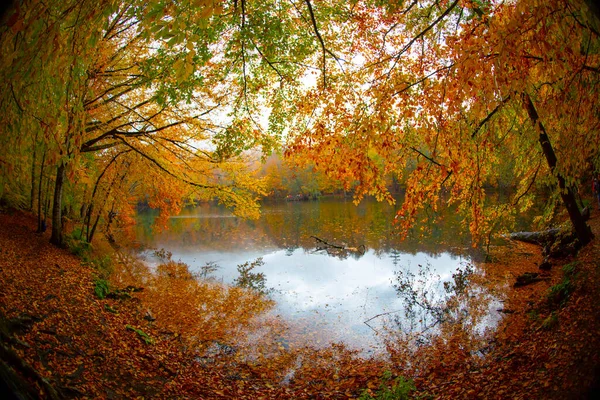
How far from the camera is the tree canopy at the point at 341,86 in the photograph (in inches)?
116

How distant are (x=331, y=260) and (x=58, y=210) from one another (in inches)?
452

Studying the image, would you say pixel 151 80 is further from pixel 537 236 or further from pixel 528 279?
pixel 537 236

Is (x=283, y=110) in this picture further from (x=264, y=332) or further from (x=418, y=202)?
(x=264, y=332)

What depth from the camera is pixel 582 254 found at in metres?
8.95

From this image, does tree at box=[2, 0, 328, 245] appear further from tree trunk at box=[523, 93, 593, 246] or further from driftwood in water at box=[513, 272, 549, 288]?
driftwood in water at box=[513, 272, 549, 288]

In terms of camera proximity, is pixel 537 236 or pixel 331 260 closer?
pixel 537 236

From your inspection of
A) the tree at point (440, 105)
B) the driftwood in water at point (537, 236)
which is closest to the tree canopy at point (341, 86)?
the tree at point (440, 105)

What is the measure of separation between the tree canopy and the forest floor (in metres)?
2.10

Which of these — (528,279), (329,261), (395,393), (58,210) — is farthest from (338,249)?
(395,393)

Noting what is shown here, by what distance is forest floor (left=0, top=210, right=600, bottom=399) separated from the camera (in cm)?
410

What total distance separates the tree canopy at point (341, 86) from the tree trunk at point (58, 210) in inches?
1.6

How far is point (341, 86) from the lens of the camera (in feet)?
18.1

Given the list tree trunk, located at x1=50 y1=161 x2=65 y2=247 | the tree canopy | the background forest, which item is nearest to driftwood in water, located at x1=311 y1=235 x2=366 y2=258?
the background forest

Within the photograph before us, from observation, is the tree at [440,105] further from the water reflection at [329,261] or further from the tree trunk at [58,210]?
the tree trunk at [58,210]
